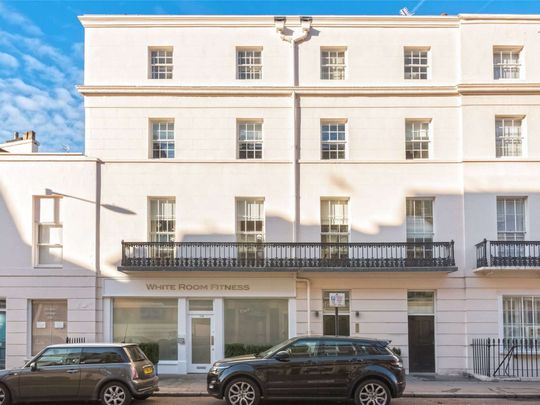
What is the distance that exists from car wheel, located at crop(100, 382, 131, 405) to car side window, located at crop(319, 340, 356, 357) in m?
4.53

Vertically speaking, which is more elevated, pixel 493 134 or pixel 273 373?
pixel 493 134

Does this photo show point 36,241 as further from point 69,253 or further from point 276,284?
point 276,284

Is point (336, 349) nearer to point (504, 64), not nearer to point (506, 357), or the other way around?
point (506, 357)

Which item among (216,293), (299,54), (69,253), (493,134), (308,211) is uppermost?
(299,54)

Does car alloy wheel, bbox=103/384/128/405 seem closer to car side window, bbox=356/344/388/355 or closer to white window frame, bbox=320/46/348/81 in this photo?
car side window, bbox=356/344/388/355

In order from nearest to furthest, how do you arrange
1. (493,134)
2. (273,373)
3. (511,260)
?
(273,373) < (511,260) < (493,134)

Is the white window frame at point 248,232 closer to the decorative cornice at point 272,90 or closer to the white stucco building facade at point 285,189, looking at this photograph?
the white stucco building facade at point 285,189

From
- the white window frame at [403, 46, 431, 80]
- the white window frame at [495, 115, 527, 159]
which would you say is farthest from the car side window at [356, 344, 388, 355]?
the white window frame at [403, 46, 431, 80]

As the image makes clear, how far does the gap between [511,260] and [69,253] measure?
566 inches

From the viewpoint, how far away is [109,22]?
20922mm

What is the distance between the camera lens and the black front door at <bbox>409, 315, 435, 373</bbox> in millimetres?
19839

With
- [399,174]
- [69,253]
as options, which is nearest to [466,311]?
[399,174]

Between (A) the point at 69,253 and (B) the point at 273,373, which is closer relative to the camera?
(B) the point at 273,373

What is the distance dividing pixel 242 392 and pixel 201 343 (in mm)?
6675
